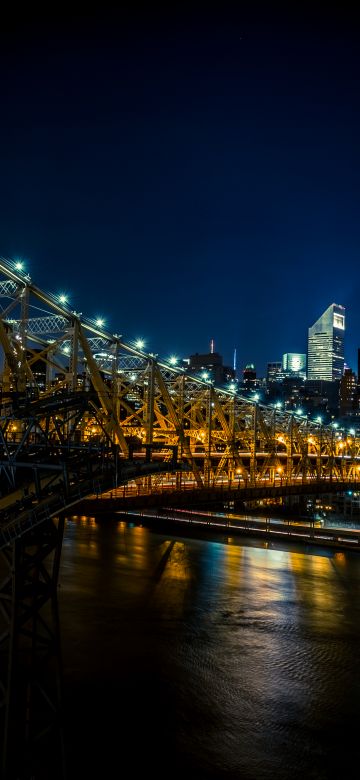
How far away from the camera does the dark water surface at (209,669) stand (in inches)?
813

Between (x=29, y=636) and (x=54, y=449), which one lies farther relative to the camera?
(x=54, y=449)

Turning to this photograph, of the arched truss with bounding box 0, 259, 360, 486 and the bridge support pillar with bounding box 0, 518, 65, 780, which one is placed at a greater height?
the arched truss with bounding box 0, 259, 360, 486

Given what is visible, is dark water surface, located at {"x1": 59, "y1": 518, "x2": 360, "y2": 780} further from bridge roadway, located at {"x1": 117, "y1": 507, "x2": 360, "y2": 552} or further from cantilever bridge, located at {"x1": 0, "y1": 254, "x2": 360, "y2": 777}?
bridge roadway, located at {"x1": 117, "y1": 507, "x2": 360, "y2": 552}

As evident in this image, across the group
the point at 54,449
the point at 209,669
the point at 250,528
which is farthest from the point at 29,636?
the point at 250,528

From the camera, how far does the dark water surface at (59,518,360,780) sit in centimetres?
2066

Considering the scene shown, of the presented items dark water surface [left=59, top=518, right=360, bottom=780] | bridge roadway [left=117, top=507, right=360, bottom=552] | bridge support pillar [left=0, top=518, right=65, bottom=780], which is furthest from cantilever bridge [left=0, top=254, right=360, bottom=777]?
bridge roadway [left=117, top=507, right=360, bottom=552]

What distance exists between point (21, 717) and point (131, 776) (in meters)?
4.33

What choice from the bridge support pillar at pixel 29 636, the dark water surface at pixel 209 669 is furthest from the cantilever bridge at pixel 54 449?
the dark water surface at pixel 209 669

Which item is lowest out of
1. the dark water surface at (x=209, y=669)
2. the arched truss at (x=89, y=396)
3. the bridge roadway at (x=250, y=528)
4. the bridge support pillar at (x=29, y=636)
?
the dark water surface at (x=209, y=669)

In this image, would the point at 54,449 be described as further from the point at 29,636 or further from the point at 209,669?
the point at 209,669

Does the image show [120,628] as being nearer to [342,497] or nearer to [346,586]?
[346,586]

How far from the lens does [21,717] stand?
20156mm

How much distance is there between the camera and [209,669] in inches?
1120

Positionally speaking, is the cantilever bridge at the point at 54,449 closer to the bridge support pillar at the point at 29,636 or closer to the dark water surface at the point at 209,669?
the bridge support pillar at the point at 29,636
